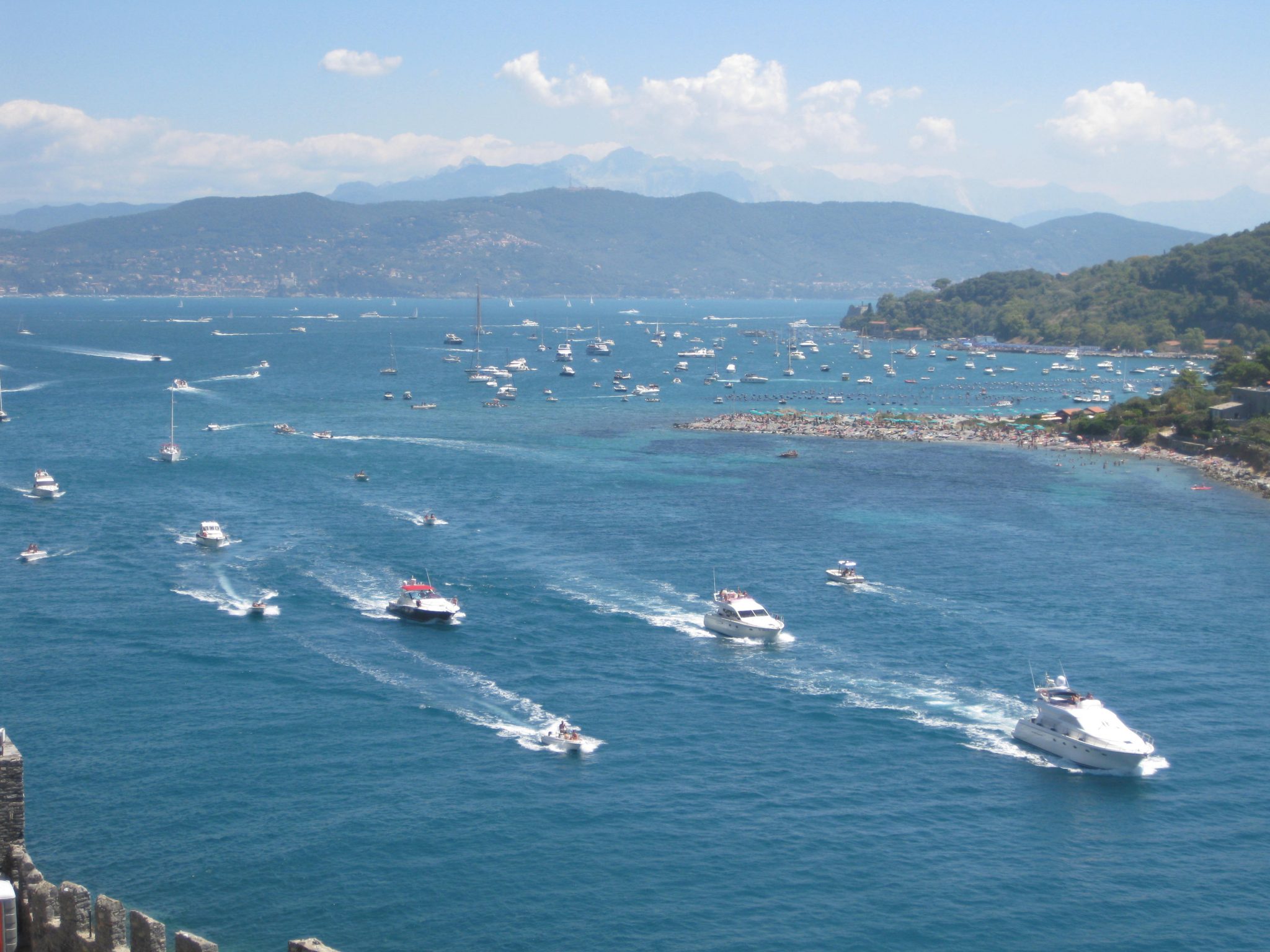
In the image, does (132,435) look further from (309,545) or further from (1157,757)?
(1157,757)

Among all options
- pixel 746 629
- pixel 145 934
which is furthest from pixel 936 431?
pixel 145 934

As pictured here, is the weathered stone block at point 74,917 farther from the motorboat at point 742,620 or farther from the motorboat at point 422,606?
the motorboat at point 742,620

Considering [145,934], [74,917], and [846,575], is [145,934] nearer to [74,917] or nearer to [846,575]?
[74,917]

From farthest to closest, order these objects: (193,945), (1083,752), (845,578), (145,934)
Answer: (845,578) < (1083,752) < (145,934) < (193,945)

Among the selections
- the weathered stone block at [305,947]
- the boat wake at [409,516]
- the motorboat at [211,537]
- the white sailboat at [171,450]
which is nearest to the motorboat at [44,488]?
the white sailboat at [171,450]

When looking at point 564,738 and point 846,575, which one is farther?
point 846,575

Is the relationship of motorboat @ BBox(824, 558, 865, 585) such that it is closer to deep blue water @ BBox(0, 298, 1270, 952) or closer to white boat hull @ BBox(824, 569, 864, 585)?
white boat hull @ BBox(824, 569, 864, 585)

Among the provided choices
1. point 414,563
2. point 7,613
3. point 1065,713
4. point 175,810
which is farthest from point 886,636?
point 7,613

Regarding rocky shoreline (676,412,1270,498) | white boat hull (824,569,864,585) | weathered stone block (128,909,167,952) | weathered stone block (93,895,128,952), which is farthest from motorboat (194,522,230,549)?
rocky shoreline (676,412,1270,498)
